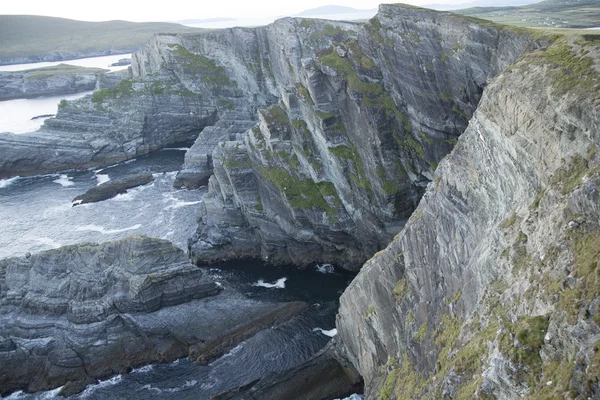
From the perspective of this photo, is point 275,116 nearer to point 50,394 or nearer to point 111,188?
point 111,188

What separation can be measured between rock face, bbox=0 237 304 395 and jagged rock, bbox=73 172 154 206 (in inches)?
1479

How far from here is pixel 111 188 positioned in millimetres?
86688

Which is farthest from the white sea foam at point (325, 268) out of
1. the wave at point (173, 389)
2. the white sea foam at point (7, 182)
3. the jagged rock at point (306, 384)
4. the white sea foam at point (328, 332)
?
the white sea foam at point (7, 182)

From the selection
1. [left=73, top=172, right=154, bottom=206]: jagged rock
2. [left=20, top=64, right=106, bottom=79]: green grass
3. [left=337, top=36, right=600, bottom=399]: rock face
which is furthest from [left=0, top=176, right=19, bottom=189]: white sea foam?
[left=20, top=64, right=106, bottom=79]: green grass

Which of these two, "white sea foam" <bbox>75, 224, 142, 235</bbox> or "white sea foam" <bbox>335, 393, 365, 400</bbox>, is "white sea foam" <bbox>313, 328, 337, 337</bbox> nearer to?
"white sea foam" <bbox>335, 393, 365, 400</bbox>

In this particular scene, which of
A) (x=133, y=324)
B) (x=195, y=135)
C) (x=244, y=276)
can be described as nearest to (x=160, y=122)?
(x=195, y=135)

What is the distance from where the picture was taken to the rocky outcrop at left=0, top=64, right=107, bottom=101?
551ft

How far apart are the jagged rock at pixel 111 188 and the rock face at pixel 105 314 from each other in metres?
37.6

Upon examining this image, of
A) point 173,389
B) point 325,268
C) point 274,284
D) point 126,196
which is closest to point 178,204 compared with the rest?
point 126,196

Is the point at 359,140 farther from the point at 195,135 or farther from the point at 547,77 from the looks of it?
the point at 195,135

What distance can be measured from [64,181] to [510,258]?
88.8 m

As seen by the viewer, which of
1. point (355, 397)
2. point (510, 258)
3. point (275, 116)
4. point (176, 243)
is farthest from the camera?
point (176, 243)

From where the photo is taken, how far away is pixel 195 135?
11538 cm

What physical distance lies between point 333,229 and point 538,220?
134ft
